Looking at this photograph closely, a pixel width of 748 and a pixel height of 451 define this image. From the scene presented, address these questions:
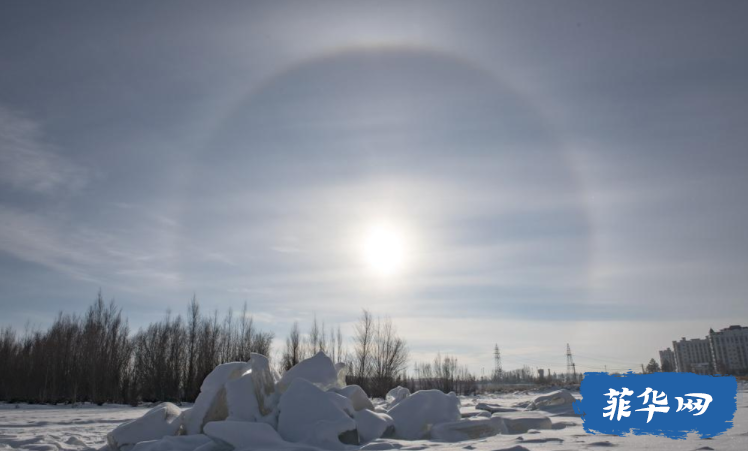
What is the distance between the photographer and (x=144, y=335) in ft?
80.8

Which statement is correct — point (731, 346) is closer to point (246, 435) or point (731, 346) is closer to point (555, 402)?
point (555, 402)

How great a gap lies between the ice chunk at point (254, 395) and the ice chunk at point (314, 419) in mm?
254

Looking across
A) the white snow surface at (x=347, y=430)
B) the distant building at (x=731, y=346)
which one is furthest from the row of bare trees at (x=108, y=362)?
the distant building at (x=731, y=346)

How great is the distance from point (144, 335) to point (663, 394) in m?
24.9

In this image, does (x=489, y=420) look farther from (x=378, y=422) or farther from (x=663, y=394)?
(x=663, y=394)

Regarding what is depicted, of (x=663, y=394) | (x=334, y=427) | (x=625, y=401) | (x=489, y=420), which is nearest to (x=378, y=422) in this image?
(x=334, y=427)

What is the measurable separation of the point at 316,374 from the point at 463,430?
2151mm

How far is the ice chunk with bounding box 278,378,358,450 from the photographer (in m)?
4.73

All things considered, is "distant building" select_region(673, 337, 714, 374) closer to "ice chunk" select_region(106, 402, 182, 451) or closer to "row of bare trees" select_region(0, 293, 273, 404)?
"row of bare trees" select_region(0, 293, 273, 404)

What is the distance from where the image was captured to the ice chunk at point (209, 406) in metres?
5.45

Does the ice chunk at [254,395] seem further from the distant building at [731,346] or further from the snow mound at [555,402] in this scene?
the distant building at [731,346]

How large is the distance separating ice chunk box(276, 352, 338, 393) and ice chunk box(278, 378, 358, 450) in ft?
2.78

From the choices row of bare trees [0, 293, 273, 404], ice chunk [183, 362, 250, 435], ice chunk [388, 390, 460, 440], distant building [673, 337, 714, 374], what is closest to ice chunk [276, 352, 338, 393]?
ice chunk [183, 362, 250, 435]

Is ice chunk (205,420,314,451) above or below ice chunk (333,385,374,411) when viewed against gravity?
below
